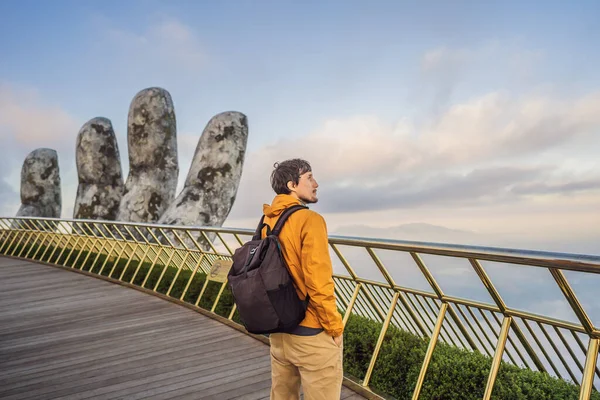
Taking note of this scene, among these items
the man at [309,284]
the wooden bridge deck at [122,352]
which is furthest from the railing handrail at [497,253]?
the wooden bridge deck at [122,352]

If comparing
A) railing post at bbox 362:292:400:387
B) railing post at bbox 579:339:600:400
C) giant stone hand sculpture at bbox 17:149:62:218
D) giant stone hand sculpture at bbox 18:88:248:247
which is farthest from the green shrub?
giant stone hand sculpture at bbox 17:149:62:218

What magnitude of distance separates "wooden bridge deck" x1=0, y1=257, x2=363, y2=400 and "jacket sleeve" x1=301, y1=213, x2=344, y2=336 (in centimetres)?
190

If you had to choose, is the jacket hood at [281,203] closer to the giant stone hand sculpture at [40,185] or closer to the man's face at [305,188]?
the man's face at [305,188]

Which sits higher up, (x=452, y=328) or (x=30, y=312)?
(x=452, y=328)

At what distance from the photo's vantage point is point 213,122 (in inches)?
699

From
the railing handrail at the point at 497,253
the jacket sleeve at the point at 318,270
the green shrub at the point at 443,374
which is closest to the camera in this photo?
the jacket sleeve at the point at 318,270

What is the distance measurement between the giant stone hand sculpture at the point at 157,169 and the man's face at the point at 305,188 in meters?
14.2

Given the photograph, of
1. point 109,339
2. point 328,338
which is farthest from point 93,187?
point 328,338

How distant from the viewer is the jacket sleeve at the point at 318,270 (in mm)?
2375

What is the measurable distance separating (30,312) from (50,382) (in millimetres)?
3433

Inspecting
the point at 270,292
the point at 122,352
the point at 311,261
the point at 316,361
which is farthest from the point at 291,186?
the point at 122,352

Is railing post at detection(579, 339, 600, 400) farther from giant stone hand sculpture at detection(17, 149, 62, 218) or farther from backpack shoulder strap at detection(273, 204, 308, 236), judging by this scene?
giant stone hand sculpture at detection(17, 149, 62, 218)

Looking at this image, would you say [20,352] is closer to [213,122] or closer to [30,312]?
[30,312]

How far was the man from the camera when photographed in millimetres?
2391
